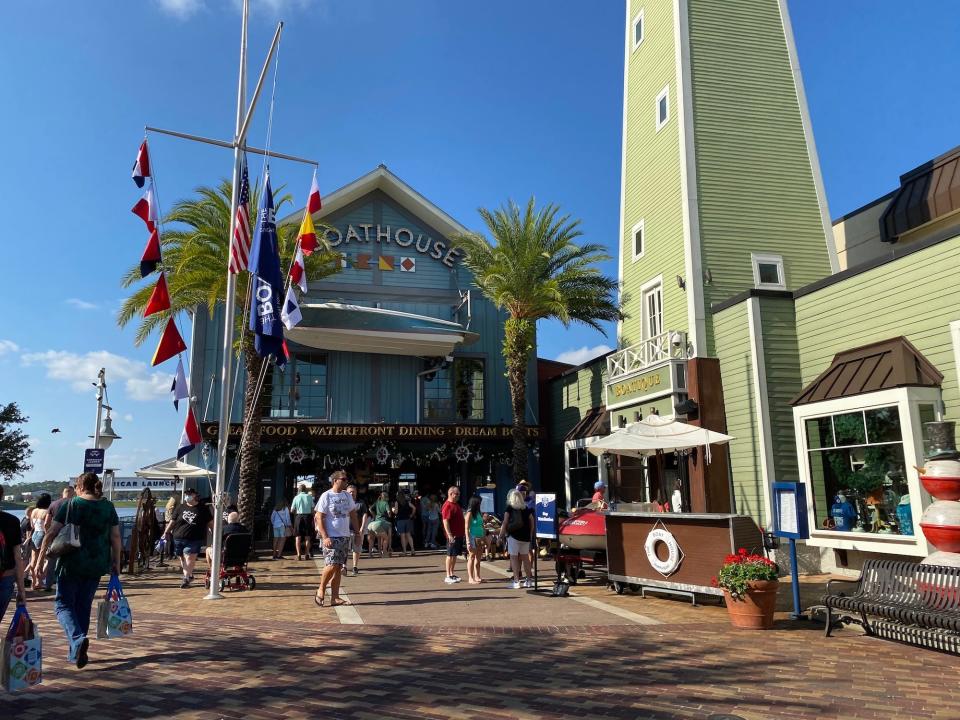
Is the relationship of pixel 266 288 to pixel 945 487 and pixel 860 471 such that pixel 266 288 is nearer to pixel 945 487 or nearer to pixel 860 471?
pixel 945 487

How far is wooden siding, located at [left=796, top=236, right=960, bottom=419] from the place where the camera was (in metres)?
11.2

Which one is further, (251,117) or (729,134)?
(729,134)

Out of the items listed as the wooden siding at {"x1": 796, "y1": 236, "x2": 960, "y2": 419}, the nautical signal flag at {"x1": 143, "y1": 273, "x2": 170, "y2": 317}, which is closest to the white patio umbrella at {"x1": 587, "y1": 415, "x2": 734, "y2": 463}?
the wooden siding at {"x1": 796, "y1": 236, "x2": 960, "y2": 419}

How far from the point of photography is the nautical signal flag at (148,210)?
11648mm

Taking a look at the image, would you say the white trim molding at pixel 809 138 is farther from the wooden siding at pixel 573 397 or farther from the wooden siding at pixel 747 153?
the wooden siding at pixel 573 397

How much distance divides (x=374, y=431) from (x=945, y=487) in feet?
50.1

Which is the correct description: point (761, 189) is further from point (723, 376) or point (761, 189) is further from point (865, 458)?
point (865, 458)

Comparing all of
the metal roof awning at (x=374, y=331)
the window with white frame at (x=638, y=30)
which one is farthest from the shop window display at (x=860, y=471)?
the window with white frame at (x=638, y=30)

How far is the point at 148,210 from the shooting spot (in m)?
11.7

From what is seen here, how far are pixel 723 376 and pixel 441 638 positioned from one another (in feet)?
33.8

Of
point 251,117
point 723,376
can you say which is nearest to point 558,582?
point 723,376

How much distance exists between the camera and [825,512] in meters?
12.8

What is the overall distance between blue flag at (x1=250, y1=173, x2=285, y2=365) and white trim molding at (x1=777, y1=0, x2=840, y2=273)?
13404 mm

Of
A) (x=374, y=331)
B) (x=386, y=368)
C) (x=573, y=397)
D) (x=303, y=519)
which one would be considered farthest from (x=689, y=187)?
(x=303, y=519)
